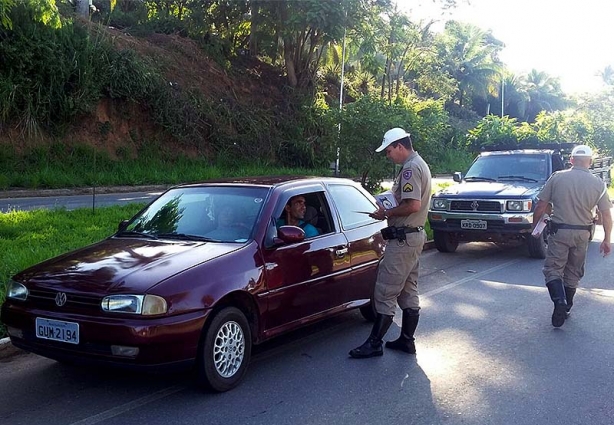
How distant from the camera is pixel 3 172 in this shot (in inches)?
845

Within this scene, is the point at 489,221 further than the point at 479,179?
No

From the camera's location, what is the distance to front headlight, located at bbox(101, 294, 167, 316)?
14.6 feet

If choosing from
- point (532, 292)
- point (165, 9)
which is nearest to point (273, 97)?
point (165, 9)

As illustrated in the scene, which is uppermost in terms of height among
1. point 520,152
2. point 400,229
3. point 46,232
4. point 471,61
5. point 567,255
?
point 471,61

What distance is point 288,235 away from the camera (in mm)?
5414

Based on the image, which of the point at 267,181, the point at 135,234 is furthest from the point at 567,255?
the point at 135,234

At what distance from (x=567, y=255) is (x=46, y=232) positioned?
7.34 meters

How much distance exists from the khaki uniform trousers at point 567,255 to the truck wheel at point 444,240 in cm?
461

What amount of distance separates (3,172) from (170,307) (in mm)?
19146

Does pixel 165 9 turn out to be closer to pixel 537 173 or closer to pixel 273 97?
pixel 273 97

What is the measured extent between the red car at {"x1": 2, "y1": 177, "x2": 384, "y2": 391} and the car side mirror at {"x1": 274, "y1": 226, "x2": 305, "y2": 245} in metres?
0.01

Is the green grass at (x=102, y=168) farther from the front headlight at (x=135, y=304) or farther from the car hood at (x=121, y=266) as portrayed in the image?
the front headlight at (x=135, y=304)

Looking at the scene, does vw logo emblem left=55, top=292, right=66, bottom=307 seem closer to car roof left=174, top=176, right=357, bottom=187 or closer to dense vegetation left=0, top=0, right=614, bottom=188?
car roof left=174, top=176, right=357, bottom=187

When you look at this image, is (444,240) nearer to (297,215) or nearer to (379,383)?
(297,215)
